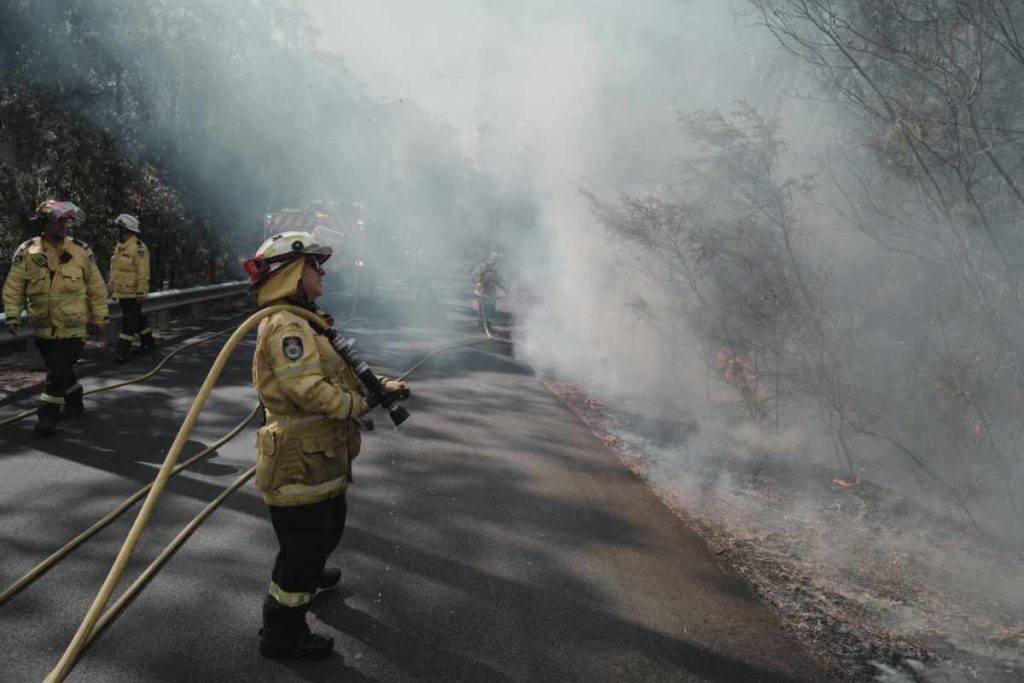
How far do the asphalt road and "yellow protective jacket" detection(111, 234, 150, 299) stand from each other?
3222mm

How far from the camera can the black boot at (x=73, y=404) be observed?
257 inches

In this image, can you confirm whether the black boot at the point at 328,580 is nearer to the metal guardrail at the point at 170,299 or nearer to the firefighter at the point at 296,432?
the firefighter at the point at 296,432

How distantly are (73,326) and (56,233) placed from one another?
0.78 meters

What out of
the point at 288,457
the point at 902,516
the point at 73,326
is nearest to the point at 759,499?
the point at 902,516

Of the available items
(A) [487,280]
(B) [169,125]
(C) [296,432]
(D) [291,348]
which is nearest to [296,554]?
(C) [296,432]

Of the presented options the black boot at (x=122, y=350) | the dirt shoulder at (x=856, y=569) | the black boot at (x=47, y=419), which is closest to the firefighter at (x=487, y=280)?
the black boot at (x=122, y=350)

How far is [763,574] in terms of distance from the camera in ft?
15.2

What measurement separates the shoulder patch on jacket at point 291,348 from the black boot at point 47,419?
13.0 feet

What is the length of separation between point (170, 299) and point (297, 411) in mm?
9783

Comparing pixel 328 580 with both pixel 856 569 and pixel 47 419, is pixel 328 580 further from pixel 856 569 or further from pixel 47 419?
pixel 47 419

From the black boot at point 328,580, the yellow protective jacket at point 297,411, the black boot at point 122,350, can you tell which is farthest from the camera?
the black boot at point 122,350

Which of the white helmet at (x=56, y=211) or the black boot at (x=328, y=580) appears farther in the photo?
the white helmet at (x=56, y=211)

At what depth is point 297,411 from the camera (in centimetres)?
326

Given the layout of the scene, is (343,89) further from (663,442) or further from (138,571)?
(138,571)
